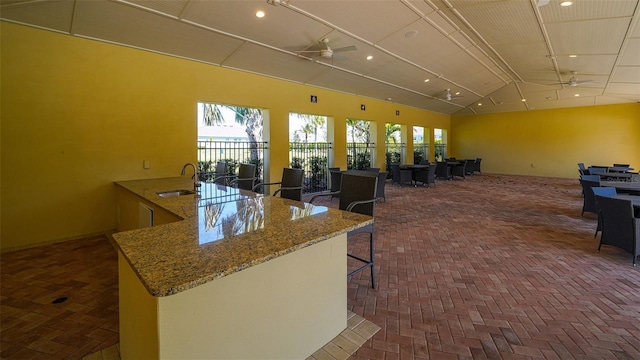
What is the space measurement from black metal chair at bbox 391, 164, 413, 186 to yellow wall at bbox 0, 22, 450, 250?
6.40 m

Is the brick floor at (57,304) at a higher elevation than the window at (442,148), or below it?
below

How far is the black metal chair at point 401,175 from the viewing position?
388 inches

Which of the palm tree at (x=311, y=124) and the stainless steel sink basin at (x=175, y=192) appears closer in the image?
the stainless steel sink basin at (x=175, y=192)

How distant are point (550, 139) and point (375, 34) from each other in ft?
39.0

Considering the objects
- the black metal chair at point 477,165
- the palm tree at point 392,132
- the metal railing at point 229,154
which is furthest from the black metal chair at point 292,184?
the black metal chair at point 477,165

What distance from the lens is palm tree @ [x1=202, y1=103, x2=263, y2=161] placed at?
32.6ft

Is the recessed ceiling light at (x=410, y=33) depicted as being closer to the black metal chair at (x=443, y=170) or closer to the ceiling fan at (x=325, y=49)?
the ceiling fan at (x=325, y=49)

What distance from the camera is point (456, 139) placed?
1544cm

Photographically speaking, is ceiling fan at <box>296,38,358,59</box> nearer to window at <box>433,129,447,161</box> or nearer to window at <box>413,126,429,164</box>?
window at <box>413,126,429,164</box>

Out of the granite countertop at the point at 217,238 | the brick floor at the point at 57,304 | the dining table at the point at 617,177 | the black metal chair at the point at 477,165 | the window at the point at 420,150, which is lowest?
the brick floor at the point at 57,304

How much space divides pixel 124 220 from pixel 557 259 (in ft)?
18.4

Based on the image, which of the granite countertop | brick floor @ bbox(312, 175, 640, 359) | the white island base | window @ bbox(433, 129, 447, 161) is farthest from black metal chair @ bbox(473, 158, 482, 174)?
the white island base

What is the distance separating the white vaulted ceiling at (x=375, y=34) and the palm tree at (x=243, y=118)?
10.4 feet

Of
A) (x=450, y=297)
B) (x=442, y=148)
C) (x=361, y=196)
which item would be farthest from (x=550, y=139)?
(x=361, y=196)
